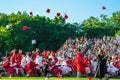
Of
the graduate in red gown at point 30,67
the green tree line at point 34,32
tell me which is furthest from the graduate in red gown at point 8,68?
the green tree line at point 34,32

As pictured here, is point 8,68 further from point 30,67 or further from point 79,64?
point 79,64

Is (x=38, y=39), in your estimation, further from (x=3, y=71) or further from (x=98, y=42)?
(x=3, y=71)

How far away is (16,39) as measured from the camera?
287 ft

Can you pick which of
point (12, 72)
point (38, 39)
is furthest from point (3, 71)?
point (38, 39)

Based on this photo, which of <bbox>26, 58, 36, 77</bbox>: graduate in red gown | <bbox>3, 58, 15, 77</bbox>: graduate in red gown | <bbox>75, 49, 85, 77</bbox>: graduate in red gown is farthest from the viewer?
<bbox>26, 58, 36, 77</bbox>: graduate in red gown

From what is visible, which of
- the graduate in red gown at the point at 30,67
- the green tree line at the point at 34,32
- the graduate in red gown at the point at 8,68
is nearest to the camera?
the graduate in red gown at the point at 8,68

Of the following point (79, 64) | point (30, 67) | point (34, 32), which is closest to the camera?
point (79, 64)

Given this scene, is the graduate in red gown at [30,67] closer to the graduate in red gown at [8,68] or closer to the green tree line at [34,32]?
the graduate in red gown at [8,68]

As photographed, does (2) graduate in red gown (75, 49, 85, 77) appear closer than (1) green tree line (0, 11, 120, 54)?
Yes

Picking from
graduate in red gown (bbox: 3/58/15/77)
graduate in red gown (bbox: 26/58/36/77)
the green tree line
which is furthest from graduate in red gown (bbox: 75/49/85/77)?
the green tree line

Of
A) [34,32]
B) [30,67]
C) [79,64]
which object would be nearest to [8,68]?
[30,67]

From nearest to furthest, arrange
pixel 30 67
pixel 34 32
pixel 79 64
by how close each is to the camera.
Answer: pixel 79 64
pixel 30 67
pixel 34 32

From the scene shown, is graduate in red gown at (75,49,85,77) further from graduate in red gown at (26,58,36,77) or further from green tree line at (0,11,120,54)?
green tree line at (0,11,120,54)

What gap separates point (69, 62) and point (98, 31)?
81.7 meters
